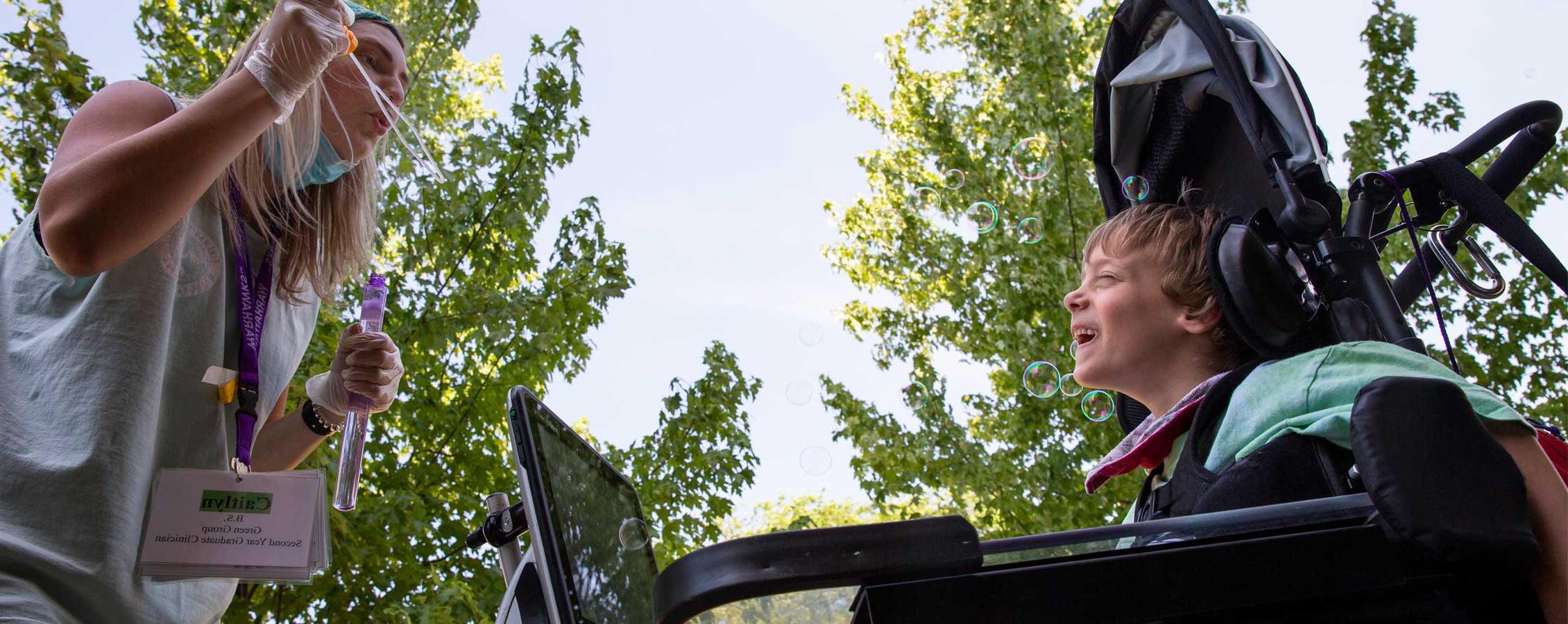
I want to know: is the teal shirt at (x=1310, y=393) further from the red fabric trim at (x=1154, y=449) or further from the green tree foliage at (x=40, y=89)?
the green tree foliage at (x=40, y=89)

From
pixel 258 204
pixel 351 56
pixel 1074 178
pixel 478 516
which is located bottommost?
pixel 258 204

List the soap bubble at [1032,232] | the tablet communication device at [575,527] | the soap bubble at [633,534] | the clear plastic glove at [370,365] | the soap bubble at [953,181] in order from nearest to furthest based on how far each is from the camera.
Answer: the tablet communication device at [575,527] < the soap bubble at [633,534] < the clear plastic glove at [370,365] < the soap bubble at [1032,232] < the soap bubble at [953,181]

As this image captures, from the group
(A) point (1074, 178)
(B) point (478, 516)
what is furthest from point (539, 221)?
(A) point (1074, 178)

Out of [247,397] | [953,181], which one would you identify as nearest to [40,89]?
[247,397]

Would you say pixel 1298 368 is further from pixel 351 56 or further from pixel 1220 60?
pixel 351 56

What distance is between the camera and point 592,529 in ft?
4.75

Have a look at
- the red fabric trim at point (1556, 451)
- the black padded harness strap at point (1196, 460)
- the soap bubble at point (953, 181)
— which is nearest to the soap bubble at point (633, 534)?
the black padded harness strap at point (1196, 460)

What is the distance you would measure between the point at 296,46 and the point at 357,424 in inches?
30.9

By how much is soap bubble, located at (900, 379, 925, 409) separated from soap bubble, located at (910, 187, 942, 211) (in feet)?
6.62

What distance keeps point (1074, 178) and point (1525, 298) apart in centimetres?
Answer: 311

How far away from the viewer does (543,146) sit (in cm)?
670

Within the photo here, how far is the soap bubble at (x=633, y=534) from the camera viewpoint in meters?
1.70

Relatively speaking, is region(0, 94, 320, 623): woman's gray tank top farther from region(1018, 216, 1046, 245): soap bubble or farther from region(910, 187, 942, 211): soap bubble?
region(910, 187, 942, 211): soap bubble

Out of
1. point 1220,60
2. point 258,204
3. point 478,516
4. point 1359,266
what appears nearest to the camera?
point 1359,266
